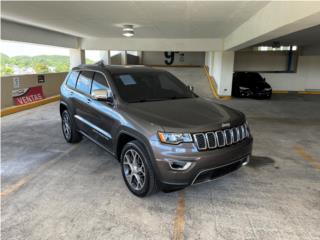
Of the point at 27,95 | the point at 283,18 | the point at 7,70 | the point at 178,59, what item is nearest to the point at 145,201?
the point at 283,18

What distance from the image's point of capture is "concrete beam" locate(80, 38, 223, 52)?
11625mm

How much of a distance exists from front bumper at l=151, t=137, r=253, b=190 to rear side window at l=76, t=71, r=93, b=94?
78.8 inches

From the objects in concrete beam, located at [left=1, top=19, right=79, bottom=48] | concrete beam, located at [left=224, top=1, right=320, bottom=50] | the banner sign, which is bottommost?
the banner sign

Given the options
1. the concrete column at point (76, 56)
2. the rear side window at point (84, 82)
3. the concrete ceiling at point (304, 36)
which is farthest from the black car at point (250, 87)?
the rear side window at point (84, 82)

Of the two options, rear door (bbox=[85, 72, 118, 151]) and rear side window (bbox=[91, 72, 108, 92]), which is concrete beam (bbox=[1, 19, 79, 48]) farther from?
rear door (bbox=[85, 72, 118, 151])

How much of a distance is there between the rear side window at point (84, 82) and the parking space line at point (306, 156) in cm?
394

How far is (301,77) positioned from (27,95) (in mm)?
15511

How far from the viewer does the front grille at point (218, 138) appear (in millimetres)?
2596

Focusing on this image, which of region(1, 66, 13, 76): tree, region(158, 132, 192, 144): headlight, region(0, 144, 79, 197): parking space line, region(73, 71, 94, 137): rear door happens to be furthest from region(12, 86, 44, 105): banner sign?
region(158, 132, 192, 144): headlight

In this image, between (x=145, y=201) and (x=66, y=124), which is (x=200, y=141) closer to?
(x=145, y=201)

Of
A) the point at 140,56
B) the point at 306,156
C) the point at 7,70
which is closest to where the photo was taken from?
the point at 306,156

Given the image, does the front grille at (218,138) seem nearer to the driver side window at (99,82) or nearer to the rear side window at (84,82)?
the driver side window at (99,82)

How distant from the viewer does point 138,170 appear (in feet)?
9.69

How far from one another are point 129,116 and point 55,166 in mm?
1836
